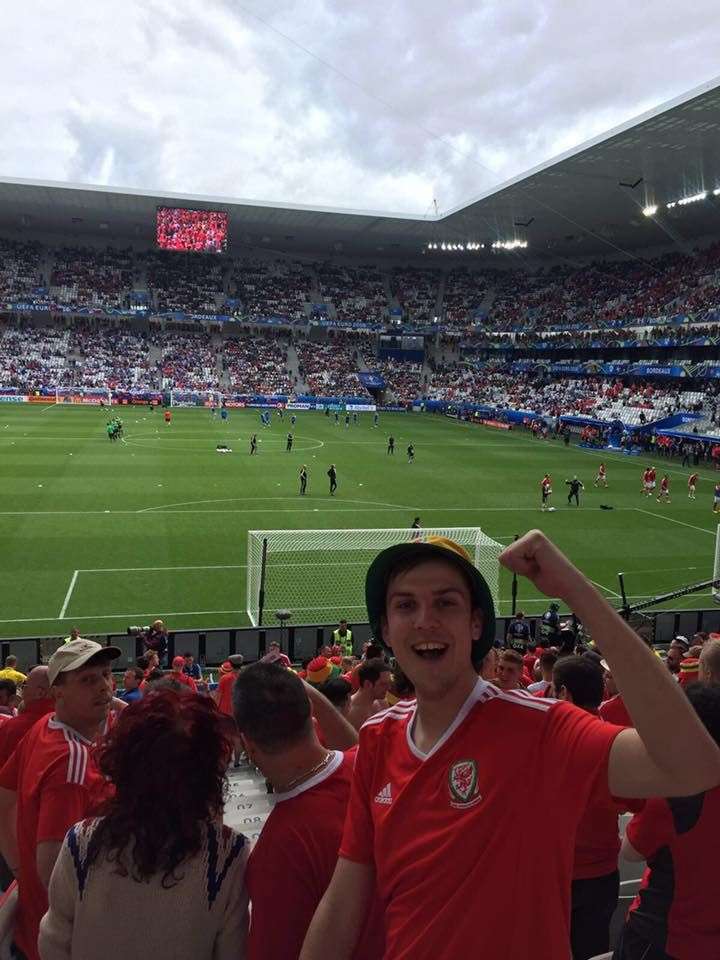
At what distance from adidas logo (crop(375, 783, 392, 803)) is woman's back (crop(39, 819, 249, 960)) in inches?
20.5

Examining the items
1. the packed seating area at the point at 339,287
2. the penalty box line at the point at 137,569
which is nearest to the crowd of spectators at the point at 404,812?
the penalty box line at the point at 137,569

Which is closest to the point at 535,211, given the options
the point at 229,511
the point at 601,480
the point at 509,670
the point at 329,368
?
the point at 329,368

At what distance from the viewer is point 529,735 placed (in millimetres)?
2105

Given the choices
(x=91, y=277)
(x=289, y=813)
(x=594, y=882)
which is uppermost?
(x=91, y=277)

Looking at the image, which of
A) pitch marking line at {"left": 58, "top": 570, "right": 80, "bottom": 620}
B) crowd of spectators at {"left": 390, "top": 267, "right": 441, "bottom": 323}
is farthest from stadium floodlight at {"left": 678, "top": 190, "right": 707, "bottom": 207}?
pitch marking line at {"left": 58, "top": 570, "right": 80, "bottom": 620}

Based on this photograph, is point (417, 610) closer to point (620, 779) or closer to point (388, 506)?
point (620, 779)

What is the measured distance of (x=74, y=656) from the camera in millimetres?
3803

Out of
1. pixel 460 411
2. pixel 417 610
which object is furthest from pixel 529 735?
pixel 460 411

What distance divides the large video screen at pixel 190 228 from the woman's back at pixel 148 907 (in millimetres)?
75950

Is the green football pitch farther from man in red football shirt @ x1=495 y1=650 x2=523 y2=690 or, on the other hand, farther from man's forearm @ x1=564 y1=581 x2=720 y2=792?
man's forearm @ x1=564 y1=581 x2=720 y2=792

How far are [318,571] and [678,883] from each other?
728 inches

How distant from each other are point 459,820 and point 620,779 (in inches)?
18.4

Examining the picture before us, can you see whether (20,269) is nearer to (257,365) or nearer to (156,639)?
(257,365)

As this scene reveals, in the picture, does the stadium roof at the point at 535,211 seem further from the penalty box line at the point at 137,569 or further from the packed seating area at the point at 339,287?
the penalty box line at the point at 137,569
